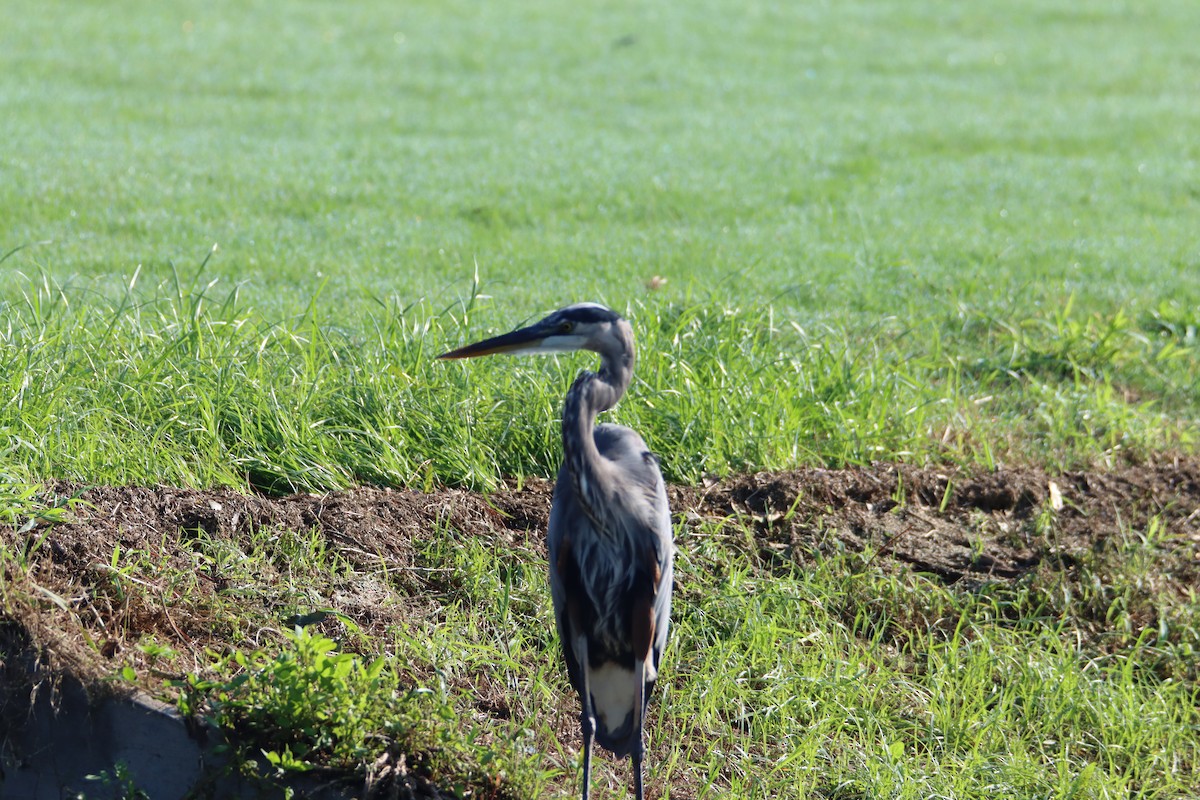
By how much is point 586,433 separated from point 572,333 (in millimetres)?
325

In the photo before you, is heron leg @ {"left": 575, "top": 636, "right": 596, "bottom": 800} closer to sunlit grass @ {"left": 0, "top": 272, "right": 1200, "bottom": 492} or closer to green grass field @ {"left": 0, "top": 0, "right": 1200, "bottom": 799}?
green grass field @ {"left": 0, "top": 0, "right": 1200, "bottom": 799}

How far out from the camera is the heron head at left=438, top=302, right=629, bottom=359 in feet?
11.3

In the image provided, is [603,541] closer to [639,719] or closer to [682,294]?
[639,719]

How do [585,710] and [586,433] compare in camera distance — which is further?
[585,710]

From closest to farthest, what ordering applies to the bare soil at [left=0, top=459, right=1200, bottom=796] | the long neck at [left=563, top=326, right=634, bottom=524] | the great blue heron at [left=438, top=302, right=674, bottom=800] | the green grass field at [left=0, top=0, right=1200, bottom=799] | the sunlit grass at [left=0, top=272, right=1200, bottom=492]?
the long neck at [left=563, top=326, right=634, bottom=524]
the great blue heron at [left=438, top=302, right=674, bottom=800]
the bare soil at [left=0, top=459, right=1200, bottom=796]
the green grass field at [left=0, top=0, right=1200, bottom=799]
the sunlit grass at [left=0, top=272, right=1200, bottom=492]

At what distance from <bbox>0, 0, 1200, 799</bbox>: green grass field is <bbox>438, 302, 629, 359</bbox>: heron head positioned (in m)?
1.24

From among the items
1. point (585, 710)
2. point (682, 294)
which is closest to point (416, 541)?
point (585, 710)

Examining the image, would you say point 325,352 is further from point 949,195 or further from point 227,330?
point 949,195

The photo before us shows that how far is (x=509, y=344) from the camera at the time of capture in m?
3.44

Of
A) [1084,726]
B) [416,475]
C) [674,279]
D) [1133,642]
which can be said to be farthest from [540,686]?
[674,279]

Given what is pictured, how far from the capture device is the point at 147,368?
16.9ft

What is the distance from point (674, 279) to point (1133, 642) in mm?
3593

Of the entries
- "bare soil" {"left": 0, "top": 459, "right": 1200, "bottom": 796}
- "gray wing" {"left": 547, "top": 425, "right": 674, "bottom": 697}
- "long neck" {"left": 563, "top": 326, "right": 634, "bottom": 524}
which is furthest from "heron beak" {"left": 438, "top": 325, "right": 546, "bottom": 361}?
"bare soil" {"left": 0, "top": 459, "right": 1200, "bottom": 796}

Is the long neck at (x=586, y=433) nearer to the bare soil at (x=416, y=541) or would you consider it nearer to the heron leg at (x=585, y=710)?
the heron leg at (x=585, y=710)
